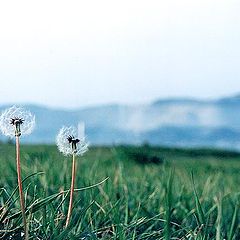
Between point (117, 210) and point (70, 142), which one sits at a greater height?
point (70, 142)

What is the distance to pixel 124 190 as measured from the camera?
328 centimetres

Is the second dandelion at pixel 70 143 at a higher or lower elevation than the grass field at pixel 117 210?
higher

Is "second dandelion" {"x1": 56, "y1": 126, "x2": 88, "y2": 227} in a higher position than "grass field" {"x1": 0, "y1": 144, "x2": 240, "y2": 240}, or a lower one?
higher

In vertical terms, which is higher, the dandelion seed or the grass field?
the dandelion seed

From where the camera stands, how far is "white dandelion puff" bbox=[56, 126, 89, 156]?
1.93 meters

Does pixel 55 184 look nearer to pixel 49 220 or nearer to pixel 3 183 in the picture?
pixel 3 183

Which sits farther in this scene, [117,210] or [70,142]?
[117,210]

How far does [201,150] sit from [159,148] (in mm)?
1090

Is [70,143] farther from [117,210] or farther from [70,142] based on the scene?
[117,210]

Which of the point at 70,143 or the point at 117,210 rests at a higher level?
the point at 70,143

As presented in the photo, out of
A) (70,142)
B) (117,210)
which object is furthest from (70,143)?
(117,210)

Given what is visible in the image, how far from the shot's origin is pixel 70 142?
194cm

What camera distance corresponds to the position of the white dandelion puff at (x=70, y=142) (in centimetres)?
193

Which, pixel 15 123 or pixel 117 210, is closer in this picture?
pixel 15 123
